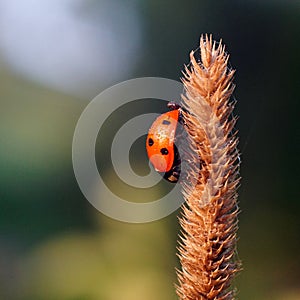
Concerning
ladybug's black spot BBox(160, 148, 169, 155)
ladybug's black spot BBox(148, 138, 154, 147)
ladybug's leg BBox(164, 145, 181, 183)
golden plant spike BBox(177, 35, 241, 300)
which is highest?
ladybug's black spot BBox(148, 138, 154, 147)

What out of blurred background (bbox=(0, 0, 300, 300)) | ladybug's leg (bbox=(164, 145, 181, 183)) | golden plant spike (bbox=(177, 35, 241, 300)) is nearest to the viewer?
golden plant spike (bbox=(177, 35, 241, 300))

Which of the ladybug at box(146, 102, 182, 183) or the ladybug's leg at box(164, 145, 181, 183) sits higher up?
the ladybug at box(146, 102, 182, 183)

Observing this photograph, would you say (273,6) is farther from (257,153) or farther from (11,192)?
(11,192)

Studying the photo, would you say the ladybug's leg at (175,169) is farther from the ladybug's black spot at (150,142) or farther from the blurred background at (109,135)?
the blurred background at (109,135)

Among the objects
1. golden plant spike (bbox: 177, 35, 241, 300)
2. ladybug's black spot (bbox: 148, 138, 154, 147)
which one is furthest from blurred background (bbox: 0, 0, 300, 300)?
golden plant spike (bbox: 177, 35, 241, 300)

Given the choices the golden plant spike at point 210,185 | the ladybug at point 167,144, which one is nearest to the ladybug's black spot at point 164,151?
the ladybug at point 167,144

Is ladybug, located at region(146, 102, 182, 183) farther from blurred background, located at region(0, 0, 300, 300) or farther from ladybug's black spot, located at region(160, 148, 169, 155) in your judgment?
blurred background, located at region(0, 0, 300, 300)

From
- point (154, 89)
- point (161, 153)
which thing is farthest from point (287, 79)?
point (161, 153)
